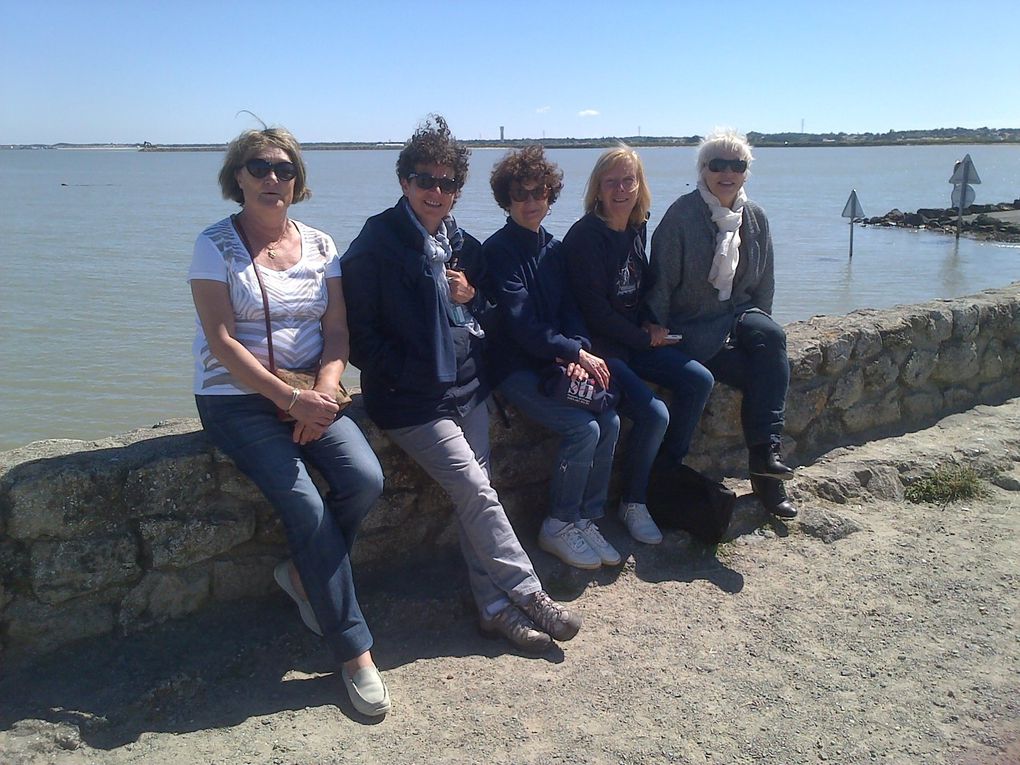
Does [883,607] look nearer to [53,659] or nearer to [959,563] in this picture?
[959,563]

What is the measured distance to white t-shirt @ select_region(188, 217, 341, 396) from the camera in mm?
2906

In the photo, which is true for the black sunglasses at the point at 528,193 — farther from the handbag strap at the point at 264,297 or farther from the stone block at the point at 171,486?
the stone block at the point at 171,486

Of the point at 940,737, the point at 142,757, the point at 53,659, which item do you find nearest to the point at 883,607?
the point at 940,737

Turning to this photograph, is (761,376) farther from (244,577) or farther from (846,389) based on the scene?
(244,577)

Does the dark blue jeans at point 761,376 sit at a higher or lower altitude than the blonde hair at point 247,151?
lower

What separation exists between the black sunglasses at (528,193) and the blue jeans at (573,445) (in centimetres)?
73

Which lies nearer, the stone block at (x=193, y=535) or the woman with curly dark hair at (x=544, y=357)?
the stone block at (x=193, y=535)

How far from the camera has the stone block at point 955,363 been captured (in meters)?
5.16

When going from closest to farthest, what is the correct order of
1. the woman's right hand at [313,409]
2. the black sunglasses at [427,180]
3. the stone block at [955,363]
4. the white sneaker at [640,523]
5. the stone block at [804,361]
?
the woman's right hand at [313,409] < the black sunglasses at [427,180] < the white sneaker at [640,523] < the stone block at [804,361] < the stone block at [955,363]

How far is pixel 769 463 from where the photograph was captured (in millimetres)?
3904

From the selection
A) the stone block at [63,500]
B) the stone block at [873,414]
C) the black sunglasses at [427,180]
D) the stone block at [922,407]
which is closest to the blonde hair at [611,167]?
the black sunglasses at [427,180]

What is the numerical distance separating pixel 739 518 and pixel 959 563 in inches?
36.5

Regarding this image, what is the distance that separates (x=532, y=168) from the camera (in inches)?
143

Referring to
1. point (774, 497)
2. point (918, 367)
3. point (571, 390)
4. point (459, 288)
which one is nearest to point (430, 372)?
point (459, 288)
